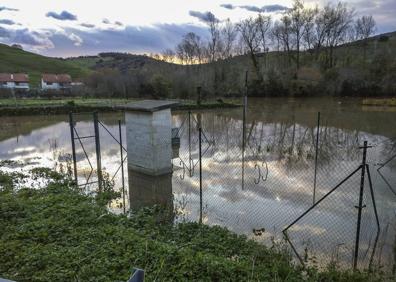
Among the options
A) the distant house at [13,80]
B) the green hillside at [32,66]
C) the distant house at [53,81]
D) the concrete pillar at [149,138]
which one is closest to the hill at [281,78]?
the concrete pillar at [149,138]

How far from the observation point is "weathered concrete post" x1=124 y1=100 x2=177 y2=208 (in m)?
9.79

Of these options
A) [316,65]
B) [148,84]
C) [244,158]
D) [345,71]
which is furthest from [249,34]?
[244,158]

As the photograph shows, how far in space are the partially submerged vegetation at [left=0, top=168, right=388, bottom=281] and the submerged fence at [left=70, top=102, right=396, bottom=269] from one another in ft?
2.28

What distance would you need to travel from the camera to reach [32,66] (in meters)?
94.4

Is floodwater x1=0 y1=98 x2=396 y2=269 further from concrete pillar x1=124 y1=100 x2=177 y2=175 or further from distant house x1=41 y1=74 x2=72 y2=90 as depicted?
distant house x1=41 y1=74 x2=72 y2=90

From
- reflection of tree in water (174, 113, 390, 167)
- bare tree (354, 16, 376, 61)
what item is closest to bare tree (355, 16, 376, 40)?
bare tree (354, 16, 376, 61)

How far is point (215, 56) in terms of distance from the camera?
5706 cm

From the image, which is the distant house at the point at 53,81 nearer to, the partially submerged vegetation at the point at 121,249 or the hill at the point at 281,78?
the hill at the point at 281,78

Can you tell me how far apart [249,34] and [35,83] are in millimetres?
56119

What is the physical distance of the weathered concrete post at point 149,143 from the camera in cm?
979

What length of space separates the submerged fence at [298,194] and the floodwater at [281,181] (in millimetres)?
21

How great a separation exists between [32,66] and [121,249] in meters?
105

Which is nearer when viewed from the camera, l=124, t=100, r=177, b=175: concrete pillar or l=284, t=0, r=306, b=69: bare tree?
l=124, t=100, r=177, b=175: concrete pillar

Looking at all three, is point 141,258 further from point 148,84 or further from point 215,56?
point 215,56
